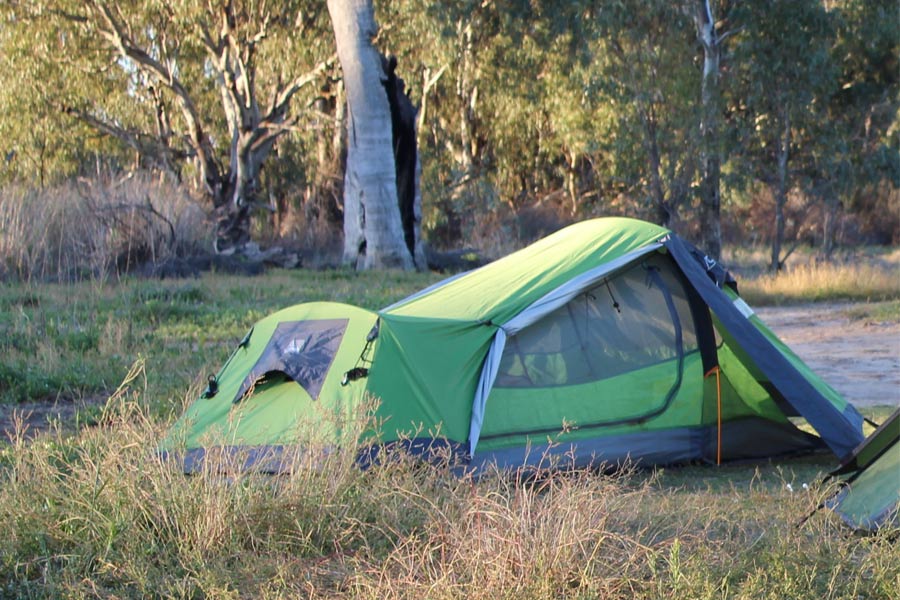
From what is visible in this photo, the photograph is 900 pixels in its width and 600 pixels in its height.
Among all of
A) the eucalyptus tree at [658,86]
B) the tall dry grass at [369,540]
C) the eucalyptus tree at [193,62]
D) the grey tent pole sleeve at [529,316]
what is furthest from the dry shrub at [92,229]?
the tall dry grass at [369,540]

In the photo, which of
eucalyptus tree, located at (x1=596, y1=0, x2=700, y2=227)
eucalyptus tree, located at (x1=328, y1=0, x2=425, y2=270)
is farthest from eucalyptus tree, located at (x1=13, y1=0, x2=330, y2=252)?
eucalyptus tree, located at (x1=596, y1=0, x2=700, y2=227)

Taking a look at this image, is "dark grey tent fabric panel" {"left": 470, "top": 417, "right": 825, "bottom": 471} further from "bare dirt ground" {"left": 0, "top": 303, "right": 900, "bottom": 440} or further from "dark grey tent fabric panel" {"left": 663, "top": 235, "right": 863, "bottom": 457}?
"bare dirt ground" {"left": 0, "top": 303, "right": 900, "bottom": 440}

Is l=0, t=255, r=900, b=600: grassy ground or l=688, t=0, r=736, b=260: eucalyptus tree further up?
l=688, t=0, r=736, b=260: eucalyptus tree

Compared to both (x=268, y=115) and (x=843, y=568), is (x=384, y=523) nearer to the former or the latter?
(x=843, y=568)

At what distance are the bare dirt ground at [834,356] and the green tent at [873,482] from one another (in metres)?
3.47

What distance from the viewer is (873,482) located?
5.44 meters

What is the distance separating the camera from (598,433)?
7.03 metres

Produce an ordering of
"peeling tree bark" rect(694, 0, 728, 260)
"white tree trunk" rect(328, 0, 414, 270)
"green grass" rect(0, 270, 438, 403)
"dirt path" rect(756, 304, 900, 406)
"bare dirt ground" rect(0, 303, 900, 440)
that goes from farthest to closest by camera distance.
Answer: "peeling tree bark" rect(694, 0, 728, 260) → "white tree trunk" rect(328, 0, 414, 270) → "dirt path" rect(756, 304, 900, 406) → "green grass" rect(0, 270, 438, 403) → "bare dirt ground" rect(0, 303, 900, 440)

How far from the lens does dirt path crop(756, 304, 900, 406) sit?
990 cm

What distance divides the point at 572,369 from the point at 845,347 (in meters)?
6.46

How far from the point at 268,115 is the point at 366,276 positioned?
32.9 ft

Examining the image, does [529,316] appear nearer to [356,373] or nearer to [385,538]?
[356,373]

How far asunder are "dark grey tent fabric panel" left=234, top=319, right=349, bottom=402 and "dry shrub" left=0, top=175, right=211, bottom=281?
8.14 m

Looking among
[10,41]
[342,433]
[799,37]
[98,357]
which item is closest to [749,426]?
[342,433]
